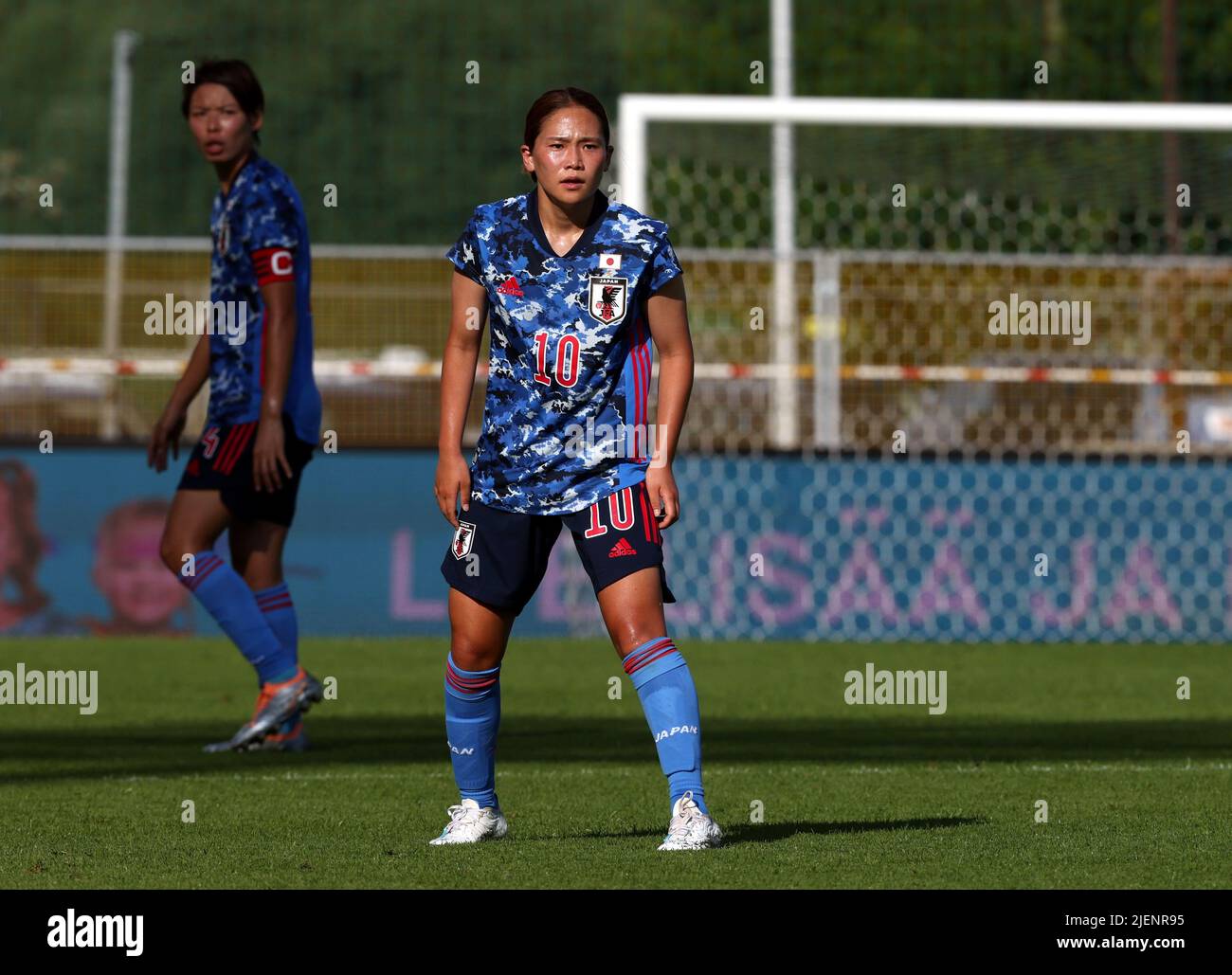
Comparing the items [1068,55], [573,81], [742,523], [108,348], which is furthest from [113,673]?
[573,81]

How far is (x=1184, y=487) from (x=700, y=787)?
9594 mm

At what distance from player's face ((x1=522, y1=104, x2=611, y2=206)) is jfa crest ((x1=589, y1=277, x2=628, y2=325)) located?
0.21 meters

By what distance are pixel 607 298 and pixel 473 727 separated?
1.13 m

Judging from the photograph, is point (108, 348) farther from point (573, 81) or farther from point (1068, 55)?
point (573, 81)

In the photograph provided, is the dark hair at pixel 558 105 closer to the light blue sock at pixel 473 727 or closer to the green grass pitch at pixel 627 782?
the light blue sock at pixel 473 727

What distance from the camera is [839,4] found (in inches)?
1188

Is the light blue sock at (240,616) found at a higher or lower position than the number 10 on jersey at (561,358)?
lower

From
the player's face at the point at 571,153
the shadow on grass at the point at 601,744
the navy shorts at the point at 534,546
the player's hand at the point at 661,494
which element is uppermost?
the player's face at the point at 571,153

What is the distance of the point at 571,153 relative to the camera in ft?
19.6

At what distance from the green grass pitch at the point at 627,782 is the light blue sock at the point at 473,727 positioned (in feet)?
0.60

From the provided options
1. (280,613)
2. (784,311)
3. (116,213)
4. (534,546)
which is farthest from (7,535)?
(116,213)

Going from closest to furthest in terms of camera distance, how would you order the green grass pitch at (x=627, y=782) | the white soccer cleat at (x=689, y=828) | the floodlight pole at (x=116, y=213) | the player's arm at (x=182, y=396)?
the green grass pitch at (x=627, y=782)
the white soccer cleat at (x=689, y=828)
the player's arm at (x=182, y=396)
the floodlight pole at (x=116, y=213)

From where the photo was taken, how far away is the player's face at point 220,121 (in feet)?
28.7

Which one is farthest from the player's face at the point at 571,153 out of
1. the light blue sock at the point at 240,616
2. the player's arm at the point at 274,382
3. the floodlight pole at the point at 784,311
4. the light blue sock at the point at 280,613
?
the floodlight pole at the point at 784,311
